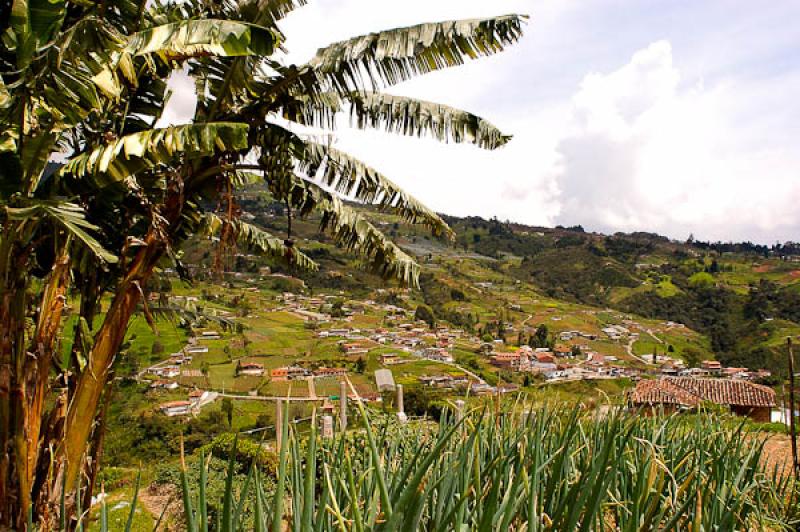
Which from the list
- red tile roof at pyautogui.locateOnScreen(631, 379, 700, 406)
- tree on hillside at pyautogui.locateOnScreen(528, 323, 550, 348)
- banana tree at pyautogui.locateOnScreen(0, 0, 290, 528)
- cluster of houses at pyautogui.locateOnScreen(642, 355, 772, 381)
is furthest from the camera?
tree on hillside at pyautogui.locateOnScreen(528, 323, 550, 348)

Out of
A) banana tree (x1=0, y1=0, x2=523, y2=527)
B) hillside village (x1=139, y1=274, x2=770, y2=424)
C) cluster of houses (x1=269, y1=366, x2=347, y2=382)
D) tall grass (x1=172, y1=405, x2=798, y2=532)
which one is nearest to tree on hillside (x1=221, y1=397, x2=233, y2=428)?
hillside village (x1=139, y1=274, x2=770, y2=424)

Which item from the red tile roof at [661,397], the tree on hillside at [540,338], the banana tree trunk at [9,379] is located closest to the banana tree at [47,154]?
the banana tree trunk at [9,379]

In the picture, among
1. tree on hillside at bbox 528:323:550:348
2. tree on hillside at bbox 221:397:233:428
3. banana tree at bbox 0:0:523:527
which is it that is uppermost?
banana tree at bbox 0:0:523:527

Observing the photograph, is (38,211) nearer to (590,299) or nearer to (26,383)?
(26,383)

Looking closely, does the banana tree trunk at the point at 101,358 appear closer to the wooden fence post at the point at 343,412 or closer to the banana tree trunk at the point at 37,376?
the banana tree trunk at the point at 37,376

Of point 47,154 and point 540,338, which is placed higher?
point 47,154

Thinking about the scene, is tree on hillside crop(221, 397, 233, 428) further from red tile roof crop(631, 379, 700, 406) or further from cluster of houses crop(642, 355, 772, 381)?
cluster of houses crop(642, 355, 772, 381)

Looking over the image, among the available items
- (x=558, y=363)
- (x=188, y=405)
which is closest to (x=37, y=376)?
(x=188, y=405)

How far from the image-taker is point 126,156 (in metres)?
3.27

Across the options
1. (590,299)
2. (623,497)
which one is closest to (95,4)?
(623,497)

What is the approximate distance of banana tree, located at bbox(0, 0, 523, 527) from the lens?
3.19 metres

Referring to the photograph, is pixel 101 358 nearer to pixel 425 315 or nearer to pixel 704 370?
pixel 704 370

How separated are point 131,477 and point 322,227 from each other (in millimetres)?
10159

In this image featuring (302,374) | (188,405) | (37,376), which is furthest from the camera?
(302,374)
